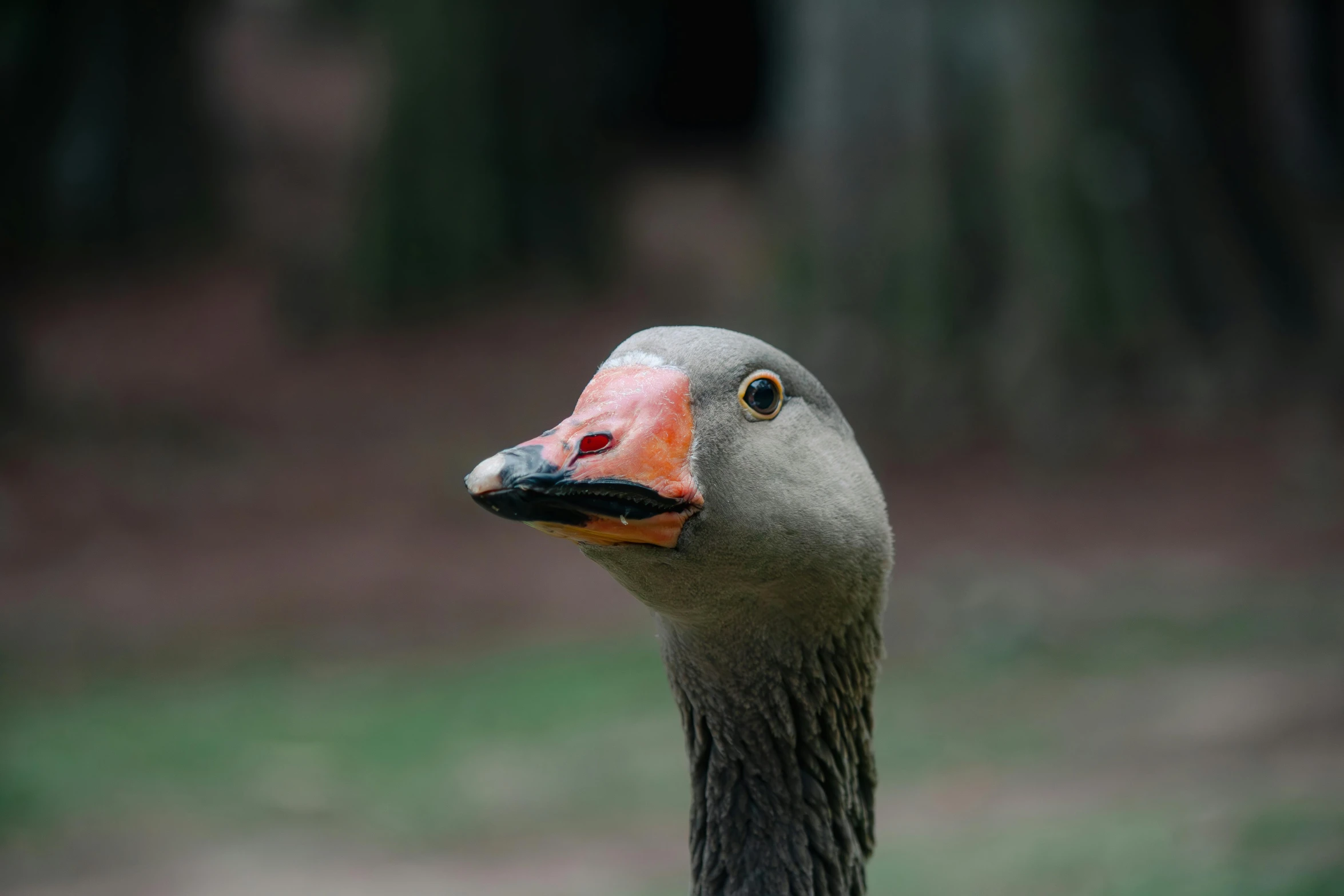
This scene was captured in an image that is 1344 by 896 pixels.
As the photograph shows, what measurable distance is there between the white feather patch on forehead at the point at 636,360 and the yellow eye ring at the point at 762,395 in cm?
22

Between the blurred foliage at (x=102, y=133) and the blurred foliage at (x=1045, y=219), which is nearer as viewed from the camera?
the blurred foliage at (x=1045, y=219)

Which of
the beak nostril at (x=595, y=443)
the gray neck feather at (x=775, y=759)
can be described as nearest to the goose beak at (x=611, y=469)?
the beak nostril at (x=595, y=443)

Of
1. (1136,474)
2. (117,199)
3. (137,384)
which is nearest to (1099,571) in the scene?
(1136,474)

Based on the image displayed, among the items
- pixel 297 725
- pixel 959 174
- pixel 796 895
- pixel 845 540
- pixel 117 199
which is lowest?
pixel 796 895

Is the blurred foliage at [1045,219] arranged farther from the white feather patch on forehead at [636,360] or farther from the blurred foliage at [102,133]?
the blurred foliage at [102,133]

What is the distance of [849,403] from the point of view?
519 inches

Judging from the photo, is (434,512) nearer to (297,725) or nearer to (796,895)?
(297,725)

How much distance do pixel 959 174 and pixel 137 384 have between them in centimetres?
Answer: 1022

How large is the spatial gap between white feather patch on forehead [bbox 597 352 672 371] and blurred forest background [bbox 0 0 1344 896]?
12.6 ft

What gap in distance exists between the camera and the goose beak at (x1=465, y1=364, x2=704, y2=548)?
2.80m

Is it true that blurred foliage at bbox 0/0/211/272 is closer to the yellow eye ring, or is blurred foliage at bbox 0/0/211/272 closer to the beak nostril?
the yellow eye ring

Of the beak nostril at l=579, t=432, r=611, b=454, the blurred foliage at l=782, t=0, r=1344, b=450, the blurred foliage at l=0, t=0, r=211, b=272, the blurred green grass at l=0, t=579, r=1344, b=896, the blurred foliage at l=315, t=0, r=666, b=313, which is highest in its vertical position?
the blurred foliage at l=0, t=0, r=211, b=272

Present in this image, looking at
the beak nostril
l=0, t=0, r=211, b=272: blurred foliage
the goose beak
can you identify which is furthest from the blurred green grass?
l=0, t=0, r=211, b=272: blurred foliage

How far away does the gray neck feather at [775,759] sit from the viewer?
3541 mm
